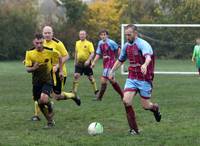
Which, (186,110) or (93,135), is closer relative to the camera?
(93,135)

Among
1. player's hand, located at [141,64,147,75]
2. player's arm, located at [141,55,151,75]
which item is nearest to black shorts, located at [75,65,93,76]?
player's arm, located at [141,55,151,75]

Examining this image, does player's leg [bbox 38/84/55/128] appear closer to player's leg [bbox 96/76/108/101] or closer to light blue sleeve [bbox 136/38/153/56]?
light blue sleeve [bbox 136/38/153/56]

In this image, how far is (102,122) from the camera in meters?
11.8

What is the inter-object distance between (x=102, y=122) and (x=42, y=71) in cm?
163

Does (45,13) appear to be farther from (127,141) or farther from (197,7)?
(127,141)

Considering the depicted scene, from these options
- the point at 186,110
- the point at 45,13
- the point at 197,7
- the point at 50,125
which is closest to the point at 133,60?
the point at 50,125

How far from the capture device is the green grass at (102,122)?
9.52 m

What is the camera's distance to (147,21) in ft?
174

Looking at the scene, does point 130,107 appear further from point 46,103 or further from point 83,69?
point 83,69

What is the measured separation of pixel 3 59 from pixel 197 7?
17.0 metres

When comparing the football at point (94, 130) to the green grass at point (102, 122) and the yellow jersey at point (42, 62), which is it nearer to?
the green grass at point (102, 122)

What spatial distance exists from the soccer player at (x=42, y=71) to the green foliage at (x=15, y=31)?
38.5m

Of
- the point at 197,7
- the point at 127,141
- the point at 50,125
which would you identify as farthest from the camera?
the point at 197,7

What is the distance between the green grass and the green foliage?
30.7 m
